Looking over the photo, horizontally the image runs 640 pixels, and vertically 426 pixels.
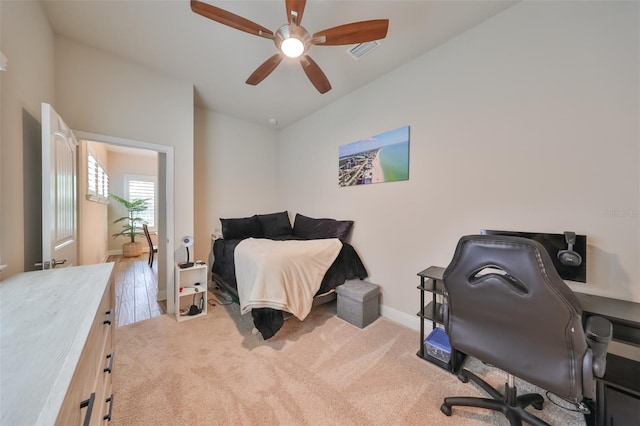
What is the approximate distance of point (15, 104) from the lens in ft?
4.28

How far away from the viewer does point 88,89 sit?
2197 mm

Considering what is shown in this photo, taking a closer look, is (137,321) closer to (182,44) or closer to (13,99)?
(13,99)

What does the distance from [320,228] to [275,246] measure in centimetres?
92

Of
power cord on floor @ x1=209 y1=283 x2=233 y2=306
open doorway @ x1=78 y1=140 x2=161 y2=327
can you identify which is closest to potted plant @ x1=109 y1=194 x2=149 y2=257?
open doorway @ x1=78 y1=140 x2=161 y2=327

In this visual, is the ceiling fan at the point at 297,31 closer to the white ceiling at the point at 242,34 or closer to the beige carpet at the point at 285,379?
the white ceiling at the point at 242,34

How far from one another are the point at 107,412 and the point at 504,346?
1.99 m

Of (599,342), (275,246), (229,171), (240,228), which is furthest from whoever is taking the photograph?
(229,171)

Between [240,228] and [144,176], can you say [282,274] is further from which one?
[144,176]

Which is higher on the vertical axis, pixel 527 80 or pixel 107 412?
pixel 527 80

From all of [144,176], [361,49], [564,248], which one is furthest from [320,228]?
[144,176]

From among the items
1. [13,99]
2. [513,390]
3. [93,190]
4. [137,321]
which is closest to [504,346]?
[513,390]

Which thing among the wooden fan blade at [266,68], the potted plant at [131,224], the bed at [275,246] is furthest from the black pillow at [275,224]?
the potted plant at [131,224]

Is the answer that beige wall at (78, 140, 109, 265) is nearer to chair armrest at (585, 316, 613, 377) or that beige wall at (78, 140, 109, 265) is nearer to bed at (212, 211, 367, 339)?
bed at (212, 211, 367, 339)

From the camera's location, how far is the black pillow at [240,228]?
3.28m
